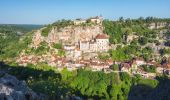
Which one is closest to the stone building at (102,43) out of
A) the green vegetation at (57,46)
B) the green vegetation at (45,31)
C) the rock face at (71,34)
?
the rock face at (71,34)

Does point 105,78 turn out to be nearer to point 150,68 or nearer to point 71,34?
point 150,68

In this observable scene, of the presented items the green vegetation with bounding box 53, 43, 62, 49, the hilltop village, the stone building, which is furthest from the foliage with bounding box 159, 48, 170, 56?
the green vegetation with bounding box 53, 43, 62, 49

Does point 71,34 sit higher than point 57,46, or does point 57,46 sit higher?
point 71,34

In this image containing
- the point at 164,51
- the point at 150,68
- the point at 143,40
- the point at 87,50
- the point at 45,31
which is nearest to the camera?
the point at 150,68

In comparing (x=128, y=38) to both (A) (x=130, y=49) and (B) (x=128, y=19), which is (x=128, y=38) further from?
(B) (x=128, y=19)

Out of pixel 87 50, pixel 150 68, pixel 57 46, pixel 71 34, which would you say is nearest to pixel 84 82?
pixel 150 68

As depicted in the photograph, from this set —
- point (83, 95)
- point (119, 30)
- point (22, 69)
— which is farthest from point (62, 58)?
point (83, 95)

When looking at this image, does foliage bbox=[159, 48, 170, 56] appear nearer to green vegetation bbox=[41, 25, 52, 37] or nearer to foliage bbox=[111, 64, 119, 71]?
foliage bbox=[111, 64, 119, 71]

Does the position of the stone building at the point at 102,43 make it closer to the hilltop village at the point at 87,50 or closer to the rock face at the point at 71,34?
the hilltop village at the point at 87,50
